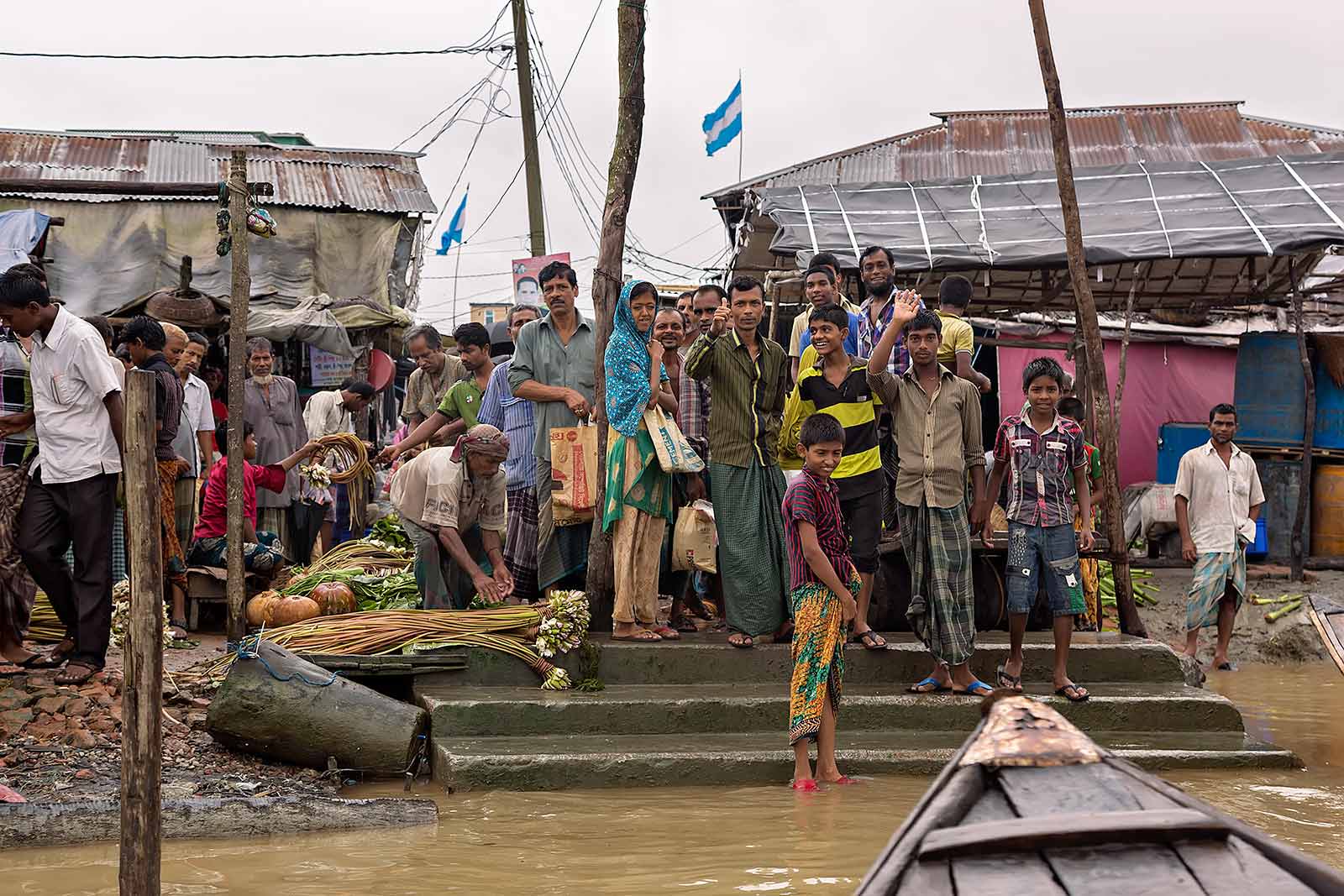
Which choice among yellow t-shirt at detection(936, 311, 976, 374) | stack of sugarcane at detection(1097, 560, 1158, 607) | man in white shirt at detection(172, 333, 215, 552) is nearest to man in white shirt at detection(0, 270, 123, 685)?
man in white shirt at detection(172, 333, 215, 552)

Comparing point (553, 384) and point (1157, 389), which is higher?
point (1157, 389)

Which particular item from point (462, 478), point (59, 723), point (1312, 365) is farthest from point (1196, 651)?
point (59, 723)

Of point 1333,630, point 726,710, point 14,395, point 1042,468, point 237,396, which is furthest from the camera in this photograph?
point 1333,630

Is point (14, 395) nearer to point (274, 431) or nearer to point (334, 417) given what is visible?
point (274, 431)

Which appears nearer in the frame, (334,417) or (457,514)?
(457,514)

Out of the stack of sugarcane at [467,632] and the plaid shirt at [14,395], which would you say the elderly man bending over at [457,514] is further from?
the plaid shirt at [14,395]

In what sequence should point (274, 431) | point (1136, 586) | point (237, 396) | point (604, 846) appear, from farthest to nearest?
point (1136, 586) < point (274, 431) < point (237, 396) < point (604, 846)

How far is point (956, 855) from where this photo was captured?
2447 mm

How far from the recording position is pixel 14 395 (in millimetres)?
6684

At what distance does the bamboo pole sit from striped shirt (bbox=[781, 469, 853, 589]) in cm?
781

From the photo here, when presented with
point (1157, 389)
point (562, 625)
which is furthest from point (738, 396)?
point (1157, 389)

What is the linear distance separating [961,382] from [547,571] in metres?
2.65

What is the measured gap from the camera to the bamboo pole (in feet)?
39.9

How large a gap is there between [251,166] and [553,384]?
1242 centimetres
